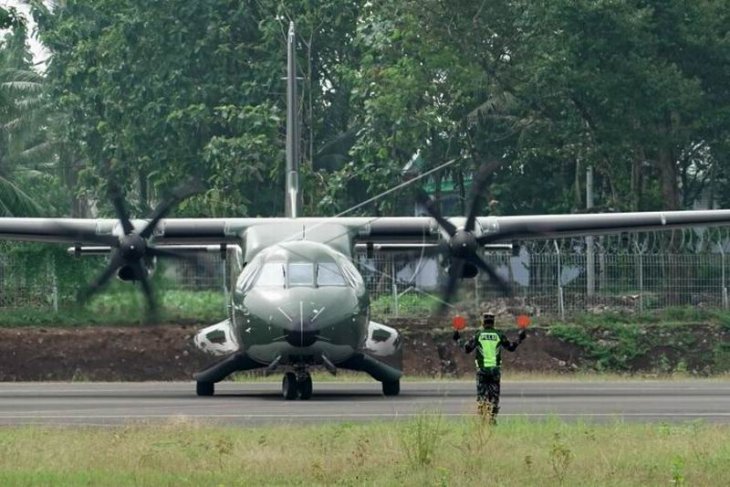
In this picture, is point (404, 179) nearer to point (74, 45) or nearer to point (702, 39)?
point (702, 39)

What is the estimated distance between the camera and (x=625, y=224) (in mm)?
32969

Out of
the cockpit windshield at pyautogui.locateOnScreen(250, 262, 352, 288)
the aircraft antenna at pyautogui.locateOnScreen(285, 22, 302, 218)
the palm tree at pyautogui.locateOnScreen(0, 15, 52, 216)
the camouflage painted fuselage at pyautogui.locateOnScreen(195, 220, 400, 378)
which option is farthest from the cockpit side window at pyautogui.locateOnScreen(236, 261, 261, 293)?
the palm tree at pyautogui.locateOnScreen(0, 15, 52, 216)

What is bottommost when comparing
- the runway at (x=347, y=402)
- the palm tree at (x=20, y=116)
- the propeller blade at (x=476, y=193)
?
the runway at (x=347, y=402)

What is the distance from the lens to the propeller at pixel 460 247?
100ft

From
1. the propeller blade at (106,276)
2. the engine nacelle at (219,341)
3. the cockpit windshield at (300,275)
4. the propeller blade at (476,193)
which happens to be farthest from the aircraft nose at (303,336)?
the propeller blade at (106,276)

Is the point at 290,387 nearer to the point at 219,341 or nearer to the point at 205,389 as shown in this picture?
the point at 219,341

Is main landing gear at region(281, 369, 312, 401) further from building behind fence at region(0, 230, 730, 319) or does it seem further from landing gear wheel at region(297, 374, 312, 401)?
building behind fence at region(0, 230, 730, 319)

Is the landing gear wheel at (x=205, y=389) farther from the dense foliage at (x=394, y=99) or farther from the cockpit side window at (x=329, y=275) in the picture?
the dense foliage at (x=394, y=99)

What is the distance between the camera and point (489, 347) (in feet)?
70.8

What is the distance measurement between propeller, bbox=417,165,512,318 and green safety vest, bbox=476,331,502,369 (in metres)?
8.84

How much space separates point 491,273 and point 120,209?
6.96 metres

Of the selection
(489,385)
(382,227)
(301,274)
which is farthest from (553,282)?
(489,385)

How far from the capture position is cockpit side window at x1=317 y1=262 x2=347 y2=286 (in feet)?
91.8

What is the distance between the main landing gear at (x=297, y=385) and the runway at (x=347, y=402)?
0.20 m
